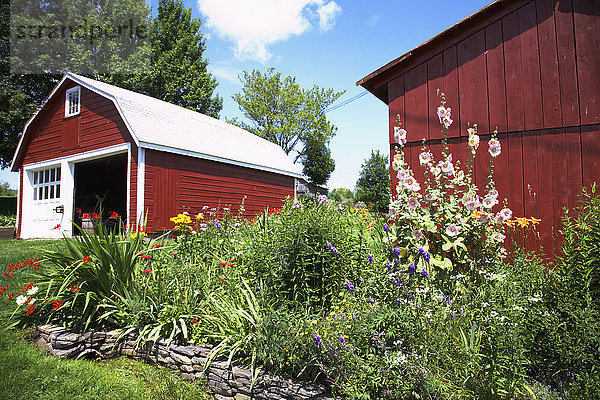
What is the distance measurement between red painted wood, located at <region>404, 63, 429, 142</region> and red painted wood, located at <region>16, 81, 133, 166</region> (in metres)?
7.23

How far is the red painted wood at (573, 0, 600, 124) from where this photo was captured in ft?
13.8

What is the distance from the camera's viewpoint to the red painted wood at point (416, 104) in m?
5.02

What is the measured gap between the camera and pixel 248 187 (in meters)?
12.2

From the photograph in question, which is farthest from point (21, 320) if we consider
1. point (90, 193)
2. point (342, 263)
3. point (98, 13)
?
point (98, 13)

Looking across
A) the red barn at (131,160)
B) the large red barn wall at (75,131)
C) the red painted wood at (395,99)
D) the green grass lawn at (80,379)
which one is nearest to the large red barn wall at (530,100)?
the red painted wood at (395,99)

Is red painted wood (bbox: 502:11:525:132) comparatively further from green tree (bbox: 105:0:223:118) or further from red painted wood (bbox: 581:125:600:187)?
green tree (bbox: 105:0:223:118)

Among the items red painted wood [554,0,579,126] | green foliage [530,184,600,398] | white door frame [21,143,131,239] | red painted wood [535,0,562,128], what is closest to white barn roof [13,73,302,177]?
white door frame [21,143,131,239]

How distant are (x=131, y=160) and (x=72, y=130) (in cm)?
326

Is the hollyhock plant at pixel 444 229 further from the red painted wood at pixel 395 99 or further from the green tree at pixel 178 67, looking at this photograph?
the green tree at pixel 178 67

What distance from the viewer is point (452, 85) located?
4.93 m

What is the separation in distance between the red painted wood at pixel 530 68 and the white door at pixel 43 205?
12.0 metres

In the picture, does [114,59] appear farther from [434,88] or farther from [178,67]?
[434,88]

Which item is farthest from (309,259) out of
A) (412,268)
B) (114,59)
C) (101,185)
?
(114,59)

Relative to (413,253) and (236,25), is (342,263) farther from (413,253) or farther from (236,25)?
(236,25)
